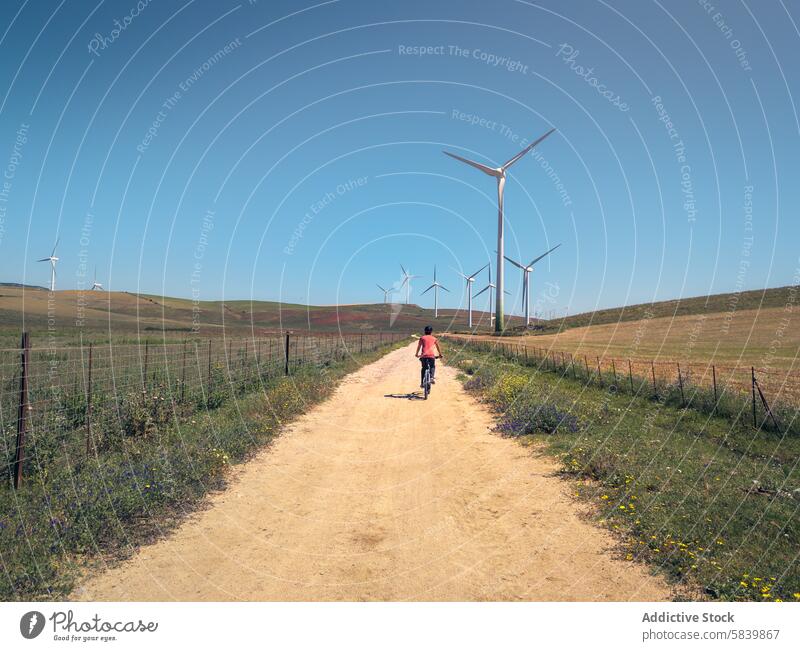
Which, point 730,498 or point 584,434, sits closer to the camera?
point 730,498

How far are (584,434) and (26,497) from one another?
10.7 meters

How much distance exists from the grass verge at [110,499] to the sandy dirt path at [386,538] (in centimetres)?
37

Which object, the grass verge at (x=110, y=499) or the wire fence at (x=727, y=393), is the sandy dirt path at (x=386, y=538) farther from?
the wire fence at (x=727, y=393)

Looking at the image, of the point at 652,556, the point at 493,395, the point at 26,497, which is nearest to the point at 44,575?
the point at 26,497

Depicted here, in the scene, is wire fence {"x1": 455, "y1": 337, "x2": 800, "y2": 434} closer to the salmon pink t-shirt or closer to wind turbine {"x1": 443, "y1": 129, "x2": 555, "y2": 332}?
the salmon pink t-shirt

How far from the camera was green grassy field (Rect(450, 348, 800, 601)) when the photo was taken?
5.44m

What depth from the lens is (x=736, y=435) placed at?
1355cm

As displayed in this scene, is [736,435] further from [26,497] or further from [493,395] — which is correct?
[26,497]

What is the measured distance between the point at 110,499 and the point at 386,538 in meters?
3.70

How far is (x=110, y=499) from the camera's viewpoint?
670 cm

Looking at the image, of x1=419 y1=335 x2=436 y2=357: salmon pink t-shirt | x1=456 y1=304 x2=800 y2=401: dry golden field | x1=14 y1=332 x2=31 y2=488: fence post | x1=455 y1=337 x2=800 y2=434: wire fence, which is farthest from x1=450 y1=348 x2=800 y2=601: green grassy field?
x1=14 y1=332 x2=31 y2=488: fence post

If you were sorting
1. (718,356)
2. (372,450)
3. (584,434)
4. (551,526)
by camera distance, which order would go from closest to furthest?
(551,526) → (372,450) → (584,434) → (718,356)
